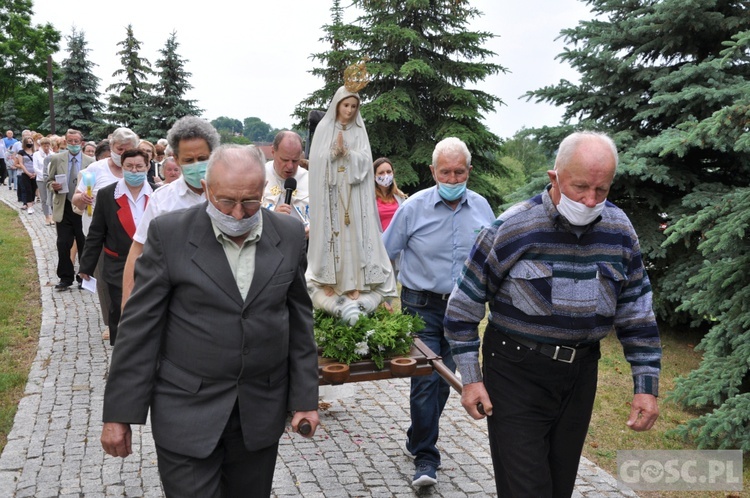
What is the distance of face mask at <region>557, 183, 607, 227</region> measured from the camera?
338cm

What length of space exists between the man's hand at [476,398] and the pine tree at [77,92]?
44.0 m

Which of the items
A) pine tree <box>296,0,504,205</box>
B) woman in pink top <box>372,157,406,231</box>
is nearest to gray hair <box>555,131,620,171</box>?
woman in pink top <box>372,157,406,231</box>

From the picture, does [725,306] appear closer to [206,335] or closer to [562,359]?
[562,359]

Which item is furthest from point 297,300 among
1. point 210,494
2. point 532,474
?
point 532,474

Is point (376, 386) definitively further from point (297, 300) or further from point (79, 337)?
point (297, 300)

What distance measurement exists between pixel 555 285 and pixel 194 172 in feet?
8.18

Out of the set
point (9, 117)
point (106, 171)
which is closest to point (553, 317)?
point (106, 171)

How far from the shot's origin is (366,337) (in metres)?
5.12

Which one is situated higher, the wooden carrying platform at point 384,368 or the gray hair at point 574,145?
the gray hair at point 574,145

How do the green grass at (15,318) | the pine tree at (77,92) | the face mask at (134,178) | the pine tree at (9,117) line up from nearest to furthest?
the face mask at (134,178)
the green grass at (15,318)
the pine tree at (77,92)
the pine tree at (9,117)

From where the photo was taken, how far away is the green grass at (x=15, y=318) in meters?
7.14

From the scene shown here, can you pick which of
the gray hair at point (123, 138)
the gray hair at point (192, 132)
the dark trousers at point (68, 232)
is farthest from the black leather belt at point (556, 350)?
the dark trousers at point (68, 232)

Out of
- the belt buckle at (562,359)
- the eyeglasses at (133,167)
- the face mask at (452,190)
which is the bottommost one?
the belt buckle at (562,359)

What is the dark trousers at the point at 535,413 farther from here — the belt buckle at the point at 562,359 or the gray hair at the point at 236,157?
the gray hair at the point at 236,157
